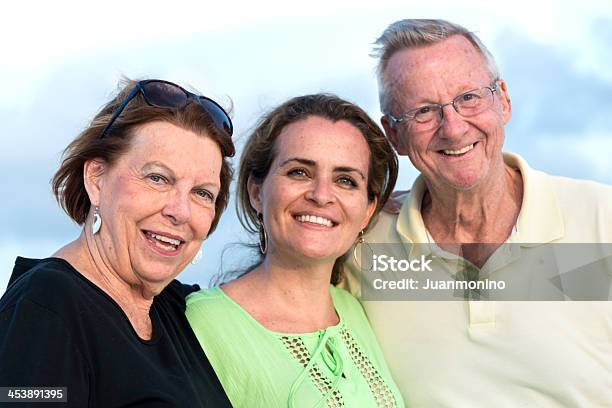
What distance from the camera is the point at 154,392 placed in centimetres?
286

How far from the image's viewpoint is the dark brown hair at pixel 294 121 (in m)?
4.28

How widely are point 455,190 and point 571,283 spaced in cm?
79

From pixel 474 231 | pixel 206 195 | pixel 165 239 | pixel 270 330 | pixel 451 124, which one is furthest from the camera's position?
pixel 474 231

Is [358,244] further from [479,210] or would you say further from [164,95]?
[164,95]

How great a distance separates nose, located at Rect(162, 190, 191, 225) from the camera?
3.20 meters

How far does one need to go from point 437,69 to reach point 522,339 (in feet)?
4.91

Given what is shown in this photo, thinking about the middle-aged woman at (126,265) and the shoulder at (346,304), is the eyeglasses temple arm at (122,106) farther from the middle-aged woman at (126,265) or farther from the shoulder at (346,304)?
the shoulder at (346,304)

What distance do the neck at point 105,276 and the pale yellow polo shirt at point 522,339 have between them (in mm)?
1613

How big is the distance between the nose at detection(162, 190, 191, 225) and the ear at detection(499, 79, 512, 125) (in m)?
2.17

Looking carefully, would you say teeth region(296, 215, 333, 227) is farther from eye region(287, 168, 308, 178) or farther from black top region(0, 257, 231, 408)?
black top region(0, 257, 231, 408)

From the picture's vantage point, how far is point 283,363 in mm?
3779

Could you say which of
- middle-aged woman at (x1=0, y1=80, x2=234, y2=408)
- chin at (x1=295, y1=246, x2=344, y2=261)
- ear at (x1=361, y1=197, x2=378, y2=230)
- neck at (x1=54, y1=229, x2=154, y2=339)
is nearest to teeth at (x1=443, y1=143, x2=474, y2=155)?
ear at (x1=361, y1=197, x2=378, y2=230)

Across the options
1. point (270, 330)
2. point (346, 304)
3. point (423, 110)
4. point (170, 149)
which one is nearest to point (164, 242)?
point (170, 149)

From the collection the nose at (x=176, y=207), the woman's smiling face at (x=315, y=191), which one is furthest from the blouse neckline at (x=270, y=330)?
the nose at (x=176, y=207)
